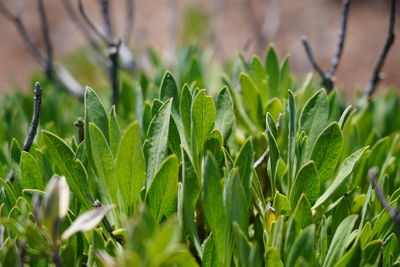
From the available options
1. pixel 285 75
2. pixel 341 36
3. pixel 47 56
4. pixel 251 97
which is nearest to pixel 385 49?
pixel 341 36

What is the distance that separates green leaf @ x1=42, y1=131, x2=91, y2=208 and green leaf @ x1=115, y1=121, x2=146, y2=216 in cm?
10

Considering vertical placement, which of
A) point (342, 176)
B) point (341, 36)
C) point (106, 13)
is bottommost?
point (342, 176)

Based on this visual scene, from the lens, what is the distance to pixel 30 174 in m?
1.11

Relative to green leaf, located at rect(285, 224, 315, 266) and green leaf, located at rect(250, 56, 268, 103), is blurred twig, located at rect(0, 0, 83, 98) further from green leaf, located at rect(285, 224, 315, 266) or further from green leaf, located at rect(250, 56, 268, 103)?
green leaf, located at rect(285, 224, 315, 266)

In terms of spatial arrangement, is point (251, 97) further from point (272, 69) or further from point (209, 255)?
point (209, 255)

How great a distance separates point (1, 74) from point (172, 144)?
8.71m

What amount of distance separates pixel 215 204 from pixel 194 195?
7cm

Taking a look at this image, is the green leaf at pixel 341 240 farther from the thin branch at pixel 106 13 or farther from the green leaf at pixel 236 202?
the thin branch at pixel 106 13

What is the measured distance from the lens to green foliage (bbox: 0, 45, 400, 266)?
0.90m

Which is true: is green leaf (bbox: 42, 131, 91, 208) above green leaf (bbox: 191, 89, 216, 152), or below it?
below

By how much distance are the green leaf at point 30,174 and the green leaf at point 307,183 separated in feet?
1.76

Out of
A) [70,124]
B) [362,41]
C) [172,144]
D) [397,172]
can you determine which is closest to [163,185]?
[172,144]

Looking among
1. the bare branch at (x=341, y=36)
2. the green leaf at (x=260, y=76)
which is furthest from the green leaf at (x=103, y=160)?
the bare branch at (x=341, y=36)

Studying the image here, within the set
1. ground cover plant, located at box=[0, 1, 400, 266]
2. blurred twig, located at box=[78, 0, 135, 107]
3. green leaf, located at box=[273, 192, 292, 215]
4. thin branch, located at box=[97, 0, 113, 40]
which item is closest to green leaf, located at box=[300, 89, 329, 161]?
ground cover plant, located at box=[0, 1, 400, 266]
